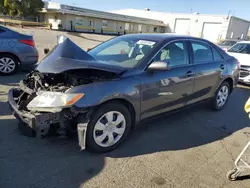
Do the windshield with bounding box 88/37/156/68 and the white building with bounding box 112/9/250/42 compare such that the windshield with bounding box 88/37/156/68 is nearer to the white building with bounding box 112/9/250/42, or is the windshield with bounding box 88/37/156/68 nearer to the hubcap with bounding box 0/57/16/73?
the hubcap with bounding box 0/57/16/73

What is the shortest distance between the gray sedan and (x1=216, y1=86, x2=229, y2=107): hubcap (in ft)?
17.2

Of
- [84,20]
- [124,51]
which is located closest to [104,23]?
[84,20]

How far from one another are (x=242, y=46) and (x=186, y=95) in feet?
21.8

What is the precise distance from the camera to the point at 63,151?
315 cm

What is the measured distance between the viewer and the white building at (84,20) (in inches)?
1383

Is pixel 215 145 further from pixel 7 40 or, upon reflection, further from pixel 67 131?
pixel 7 40

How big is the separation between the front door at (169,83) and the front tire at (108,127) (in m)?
0.38

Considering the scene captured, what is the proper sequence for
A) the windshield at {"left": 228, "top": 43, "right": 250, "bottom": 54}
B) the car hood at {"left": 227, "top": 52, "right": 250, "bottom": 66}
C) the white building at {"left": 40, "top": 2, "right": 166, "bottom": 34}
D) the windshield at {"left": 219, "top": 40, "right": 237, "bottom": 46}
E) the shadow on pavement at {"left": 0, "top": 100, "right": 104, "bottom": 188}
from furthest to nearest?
the white building at {"left": 40, "top": 2, "right": 166, "bottom": 34}
the windshield at {"left": 219, "top": 40, "right": 237, "bottom": 46}
the windshield at {"left": 228, "top": 43, "right": 250, "bottom": 54}
the car hood at {"left": 227, "top": 52, "right": 250, "bottom": 66}
the shadow on pavement at {"left": 0, "top": 100, "right": 104, "bottom": 188}

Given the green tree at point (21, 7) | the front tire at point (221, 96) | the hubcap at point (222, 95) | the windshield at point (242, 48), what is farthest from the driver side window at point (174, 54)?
the green tree at point (21, 7)

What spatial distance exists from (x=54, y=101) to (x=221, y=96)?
3897 mm

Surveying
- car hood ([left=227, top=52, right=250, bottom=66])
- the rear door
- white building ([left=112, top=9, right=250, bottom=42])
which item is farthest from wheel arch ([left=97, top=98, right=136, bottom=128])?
white building ([left=112, top=9, right=250, bottom=42])

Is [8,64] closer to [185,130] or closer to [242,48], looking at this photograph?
[185,130]

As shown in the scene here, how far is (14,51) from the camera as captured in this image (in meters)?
6.54

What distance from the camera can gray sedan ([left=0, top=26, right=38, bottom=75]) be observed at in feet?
21.1
